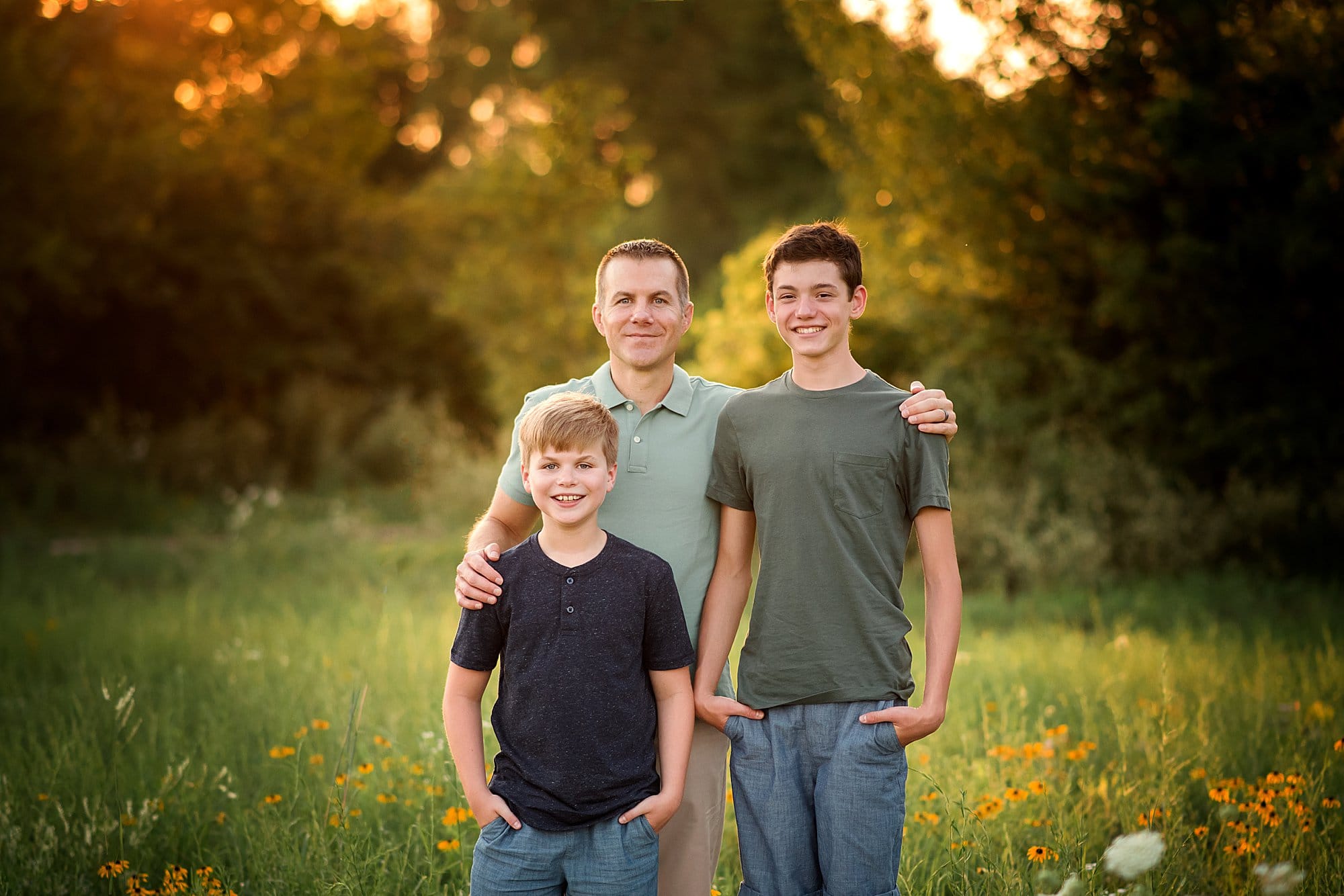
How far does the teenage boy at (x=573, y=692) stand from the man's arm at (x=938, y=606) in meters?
0.53

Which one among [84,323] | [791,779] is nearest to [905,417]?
[791,779]

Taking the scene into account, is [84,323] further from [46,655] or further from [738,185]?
[738,185]

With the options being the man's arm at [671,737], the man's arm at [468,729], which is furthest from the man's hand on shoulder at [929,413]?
the man's arm at [468,729]

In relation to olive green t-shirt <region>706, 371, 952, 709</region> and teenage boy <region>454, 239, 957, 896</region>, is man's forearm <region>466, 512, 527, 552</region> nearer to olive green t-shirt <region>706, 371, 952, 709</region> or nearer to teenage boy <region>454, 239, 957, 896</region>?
teenage boy <region>454, 239, 957, 896</region>

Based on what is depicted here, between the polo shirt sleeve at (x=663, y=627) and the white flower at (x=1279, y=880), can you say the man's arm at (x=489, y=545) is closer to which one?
the polo shirt sleeve at (x=663, y=627)

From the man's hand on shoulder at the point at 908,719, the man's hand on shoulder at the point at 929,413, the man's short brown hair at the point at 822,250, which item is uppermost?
the man's short brown hair at the point at 822,250

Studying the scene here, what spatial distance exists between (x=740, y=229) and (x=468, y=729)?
76.5 feet

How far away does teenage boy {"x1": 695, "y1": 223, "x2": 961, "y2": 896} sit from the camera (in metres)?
2.57

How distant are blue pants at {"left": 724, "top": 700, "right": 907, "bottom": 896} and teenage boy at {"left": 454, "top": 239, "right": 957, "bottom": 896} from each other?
148 millimetres

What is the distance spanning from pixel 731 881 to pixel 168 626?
462 cm

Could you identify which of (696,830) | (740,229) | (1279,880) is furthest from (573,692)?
(740,229)

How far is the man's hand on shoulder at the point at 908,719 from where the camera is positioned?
253 cm

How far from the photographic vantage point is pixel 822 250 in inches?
108

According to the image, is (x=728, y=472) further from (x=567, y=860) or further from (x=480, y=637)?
(x=567, y=860)
